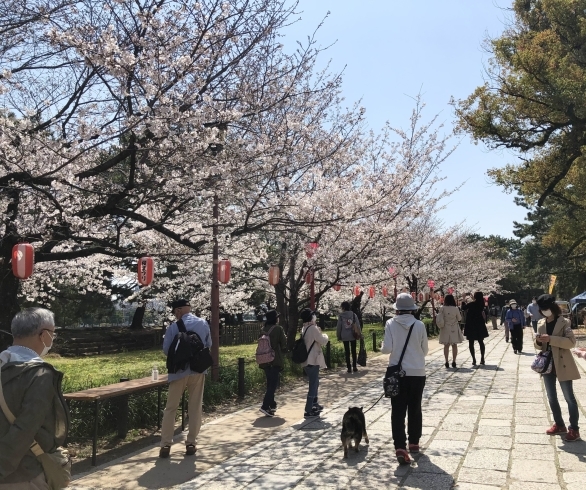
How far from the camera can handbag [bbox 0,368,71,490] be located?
264 cm

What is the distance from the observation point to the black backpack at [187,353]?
6.02m

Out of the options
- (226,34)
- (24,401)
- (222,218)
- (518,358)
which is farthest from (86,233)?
(518,358)

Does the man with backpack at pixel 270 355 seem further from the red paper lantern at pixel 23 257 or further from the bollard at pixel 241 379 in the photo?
the red paper lantern at pixel 23 257

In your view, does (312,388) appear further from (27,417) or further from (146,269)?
(27,417)

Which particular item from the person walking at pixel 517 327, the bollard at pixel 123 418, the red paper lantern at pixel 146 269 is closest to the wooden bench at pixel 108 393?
the bollard at pixel 123 418

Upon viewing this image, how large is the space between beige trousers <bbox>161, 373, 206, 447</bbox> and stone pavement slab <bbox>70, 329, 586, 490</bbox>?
0.95 ft

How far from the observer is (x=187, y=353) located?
6.01 m

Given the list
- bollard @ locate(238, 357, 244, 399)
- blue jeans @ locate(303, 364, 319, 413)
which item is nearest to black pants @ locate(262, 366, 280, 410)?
blue jeans @ locate(303, 364, 319, 413)

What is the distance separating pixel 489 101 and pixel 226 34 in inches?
503

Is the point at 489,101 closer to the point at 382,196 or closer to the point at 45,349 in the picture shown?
the point at 382,196

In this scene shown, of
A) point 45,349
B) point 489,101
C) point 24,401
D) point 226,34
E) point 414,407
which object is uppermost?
point 489,101

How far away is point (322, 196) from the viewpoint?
1045 cm

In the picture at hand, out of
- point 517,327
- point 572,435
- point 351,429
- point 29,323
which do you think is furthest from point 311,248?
point 29,323

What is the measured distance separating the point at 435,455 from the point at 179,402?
2902mm
